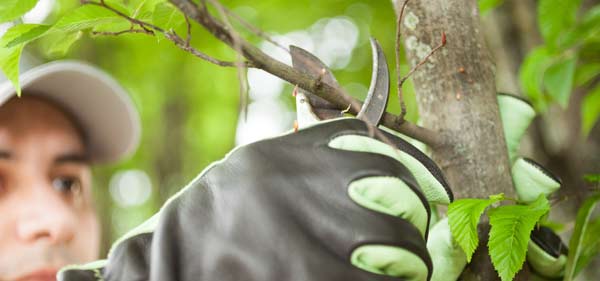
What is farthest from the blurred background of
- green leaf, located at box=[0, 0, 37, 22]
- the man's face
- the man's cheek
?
the man's cheek

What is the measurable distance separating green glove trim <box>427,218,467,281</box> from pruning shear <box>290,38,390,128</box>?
246 mm

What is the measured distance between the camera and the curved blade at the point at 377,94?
0.82 meters

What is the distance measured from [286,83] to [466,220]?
3.01 metres

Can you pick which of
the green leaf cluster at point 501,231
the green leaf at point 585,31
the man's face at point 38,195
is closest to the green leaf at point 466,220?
the green leaf cluster at point 501,231

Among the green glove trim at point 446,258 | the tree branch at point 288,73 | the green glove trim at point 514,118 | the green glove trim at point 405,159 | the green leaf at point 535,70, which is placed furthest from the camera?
the green leaf at point 535,70

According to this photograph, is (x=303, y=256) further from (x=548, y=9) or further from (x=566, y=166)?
(x=566, y=166)

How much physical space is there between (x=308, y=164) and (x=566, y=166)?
6.71 ft

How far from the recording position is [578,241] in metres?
1.01

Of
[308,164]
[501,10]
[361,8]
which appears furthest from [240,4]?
[308,164]

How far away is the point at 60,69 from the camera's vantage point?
79.6 inches

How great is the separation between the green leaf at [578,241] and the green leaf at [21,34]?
2.84 ft

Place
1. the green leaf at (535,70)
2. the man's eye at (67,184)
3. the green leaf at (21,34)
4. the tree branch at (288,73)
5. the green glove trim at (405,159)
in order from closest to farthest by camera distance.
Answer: the tree branch at (288,73)
the green glove trim at (405,159)
the green leaf at (21,34)
the green leaf at (535,70)
the man's eye at (67,184)

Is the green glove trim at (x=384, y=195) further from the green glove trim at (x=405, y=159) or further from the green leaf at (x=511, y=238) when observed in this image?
the green leaf at (x=511, y=238)

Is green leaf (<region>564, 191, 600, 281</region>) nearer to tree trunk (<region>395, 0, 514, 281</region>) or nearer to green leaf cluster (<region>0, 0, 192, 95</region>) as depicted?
tree trunk (<region>395, 0, 514, 281</region>)
